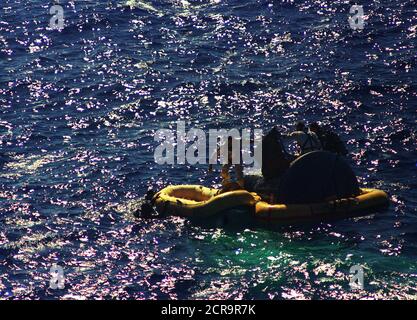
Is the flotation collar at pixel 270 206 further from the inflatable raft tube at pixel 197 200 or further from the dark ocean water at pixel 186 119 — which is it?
the dark ocean water at pixel 186 119

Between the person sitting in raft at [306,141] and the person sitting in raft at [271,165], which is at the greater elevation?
the person sitting in raft at [306,141]

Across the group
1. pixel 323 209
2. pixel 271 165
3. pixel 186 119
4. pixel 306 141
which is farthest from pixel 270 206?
pixel 186 119

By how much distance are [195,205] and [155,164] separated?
485 centimetres

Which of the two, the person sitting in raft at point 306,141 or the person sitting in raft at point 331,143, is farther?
the person sitting in raft at point 331,143

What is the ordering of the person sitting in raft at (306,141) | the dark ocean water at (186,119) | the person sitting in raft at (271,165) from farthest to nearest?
the person sitting in raft at (306,141) → the person sitting in raft at (271,165) → the dark ocean water at (186,119)

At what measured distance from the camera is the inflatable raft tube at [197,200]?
26812 millimetres

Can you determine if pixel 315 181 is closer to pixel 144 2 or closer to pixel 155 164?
pixel 155 164

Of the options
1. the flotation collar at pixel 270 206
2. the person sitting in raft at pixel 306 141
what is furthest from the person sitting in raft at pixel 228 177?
the person sitting in raft at pixel 306 141

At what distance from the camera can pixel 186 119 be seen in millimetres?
34938

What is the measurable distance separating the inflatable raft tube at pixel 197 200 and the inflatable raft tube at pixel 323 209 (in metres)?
0.63

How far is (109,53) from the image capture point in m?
42.1

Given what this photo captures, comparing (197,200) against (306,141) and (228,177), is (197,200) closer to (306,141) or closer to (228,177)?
(228,177)

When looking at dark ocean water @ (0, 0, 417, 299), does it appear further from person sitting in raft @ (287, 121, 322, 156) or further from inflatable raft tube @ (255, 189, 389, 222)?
person sitting in raft @ (287, 121, 322, 156)
